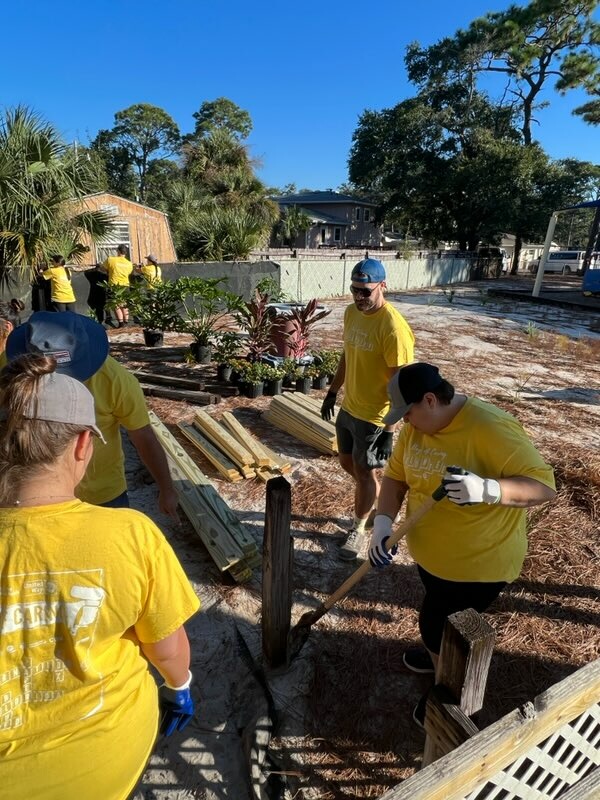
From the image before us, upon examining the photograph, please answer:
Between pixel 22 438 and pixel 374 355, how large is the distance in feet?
7.94

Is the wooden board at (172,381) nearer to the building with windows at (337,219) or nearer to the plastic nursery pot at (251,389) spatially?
the plastic nursery pot at (251,389)

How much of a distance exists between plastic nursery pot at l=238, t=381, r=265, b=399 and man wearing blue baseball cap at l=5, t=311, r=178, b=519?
425cm

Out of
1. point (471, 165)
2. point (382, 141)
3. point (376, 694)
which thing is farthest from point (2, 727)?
point (382, 141)

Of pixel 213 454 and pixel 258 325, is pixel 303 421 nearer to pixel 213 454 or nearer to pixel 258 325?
pixel 213 454

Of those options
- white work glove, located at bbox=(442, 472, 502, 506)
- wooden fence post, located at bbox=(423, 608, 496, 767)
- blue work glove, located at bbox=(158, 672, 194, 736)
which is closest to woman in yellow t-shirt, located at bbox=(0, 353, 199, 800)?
blue work glove, located at bbox=(158, 672, 194, 736)

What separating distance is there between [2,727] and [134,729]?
0.32m

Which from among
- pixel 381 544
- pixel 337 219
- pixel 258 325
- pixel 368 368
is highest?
pixel 337 219

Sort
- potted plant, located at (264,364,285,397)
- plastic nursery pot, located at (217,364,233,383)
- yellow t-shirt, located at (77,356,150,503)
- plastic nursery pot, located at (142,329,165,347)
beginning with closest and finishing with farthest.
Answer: yellow t-shirt, located at (77,356,150,503)
potted plant, located at (264,364,285,397)
plastic nursery pot, located at (217,364,233,383)
plastic nursery pot, located at (142,329,165,347)

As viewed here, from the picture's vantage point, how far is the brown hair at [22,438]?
100 centimetres

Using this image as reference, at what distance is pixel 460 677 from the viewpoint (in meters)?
1.39

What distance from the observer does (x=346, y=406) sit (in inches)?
131

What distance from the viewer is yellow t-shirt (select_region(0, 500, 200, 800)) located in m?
1.00

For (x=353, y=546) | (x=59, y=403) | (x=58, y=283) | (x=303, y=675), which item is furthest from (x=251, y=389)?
(x=59, y=403)

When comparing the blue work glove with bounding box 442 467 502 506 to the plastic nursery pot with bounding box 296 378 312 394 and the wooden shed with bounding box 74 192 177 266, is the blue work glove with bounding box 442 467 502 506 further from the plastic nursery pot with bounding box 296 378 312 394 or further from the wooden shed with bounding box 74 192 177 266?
the wooden shed with bounding box 74 192 177 266
